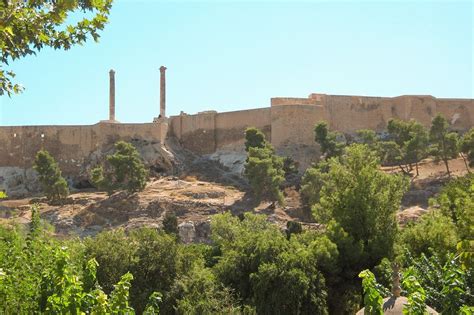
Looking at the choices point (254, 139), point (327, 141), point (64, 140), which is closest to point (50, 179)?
point (64, 140)

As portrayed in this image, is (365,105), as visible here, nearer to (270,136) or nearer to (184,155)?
(270,136)

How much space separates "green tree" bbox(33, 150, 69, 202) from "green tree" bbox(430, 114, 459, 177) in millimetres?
22521

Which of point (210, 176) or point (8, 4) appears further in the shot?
point (210, 176)

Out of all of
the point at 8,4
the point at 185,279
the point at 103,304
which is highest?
the point at 8,4

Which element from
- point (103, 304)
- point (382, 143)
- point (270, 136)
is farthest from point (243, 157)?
point (103, 304)

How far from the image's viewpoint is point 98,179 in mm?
42812

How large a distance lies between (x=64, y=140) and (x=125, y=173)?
891 cm

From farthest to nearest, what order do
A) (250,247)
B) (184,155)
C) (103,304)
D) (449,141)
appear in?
(184,155) < (449,141) < (250,247) < (103,304)

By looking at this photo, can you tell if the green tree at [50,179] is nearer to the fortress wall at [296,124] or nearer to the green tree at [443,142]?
the fortress wall at [296,124]

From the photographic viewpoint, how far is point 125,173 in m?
41.6

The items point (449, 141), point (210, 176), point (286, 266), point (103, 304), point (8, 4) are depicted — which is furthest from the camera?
point (210, 176)

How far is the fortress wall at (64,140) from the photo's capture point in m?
47.4

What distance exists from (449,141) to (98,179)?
21.4 metres

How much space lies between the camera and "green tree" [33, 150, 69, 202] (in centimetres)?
4197
